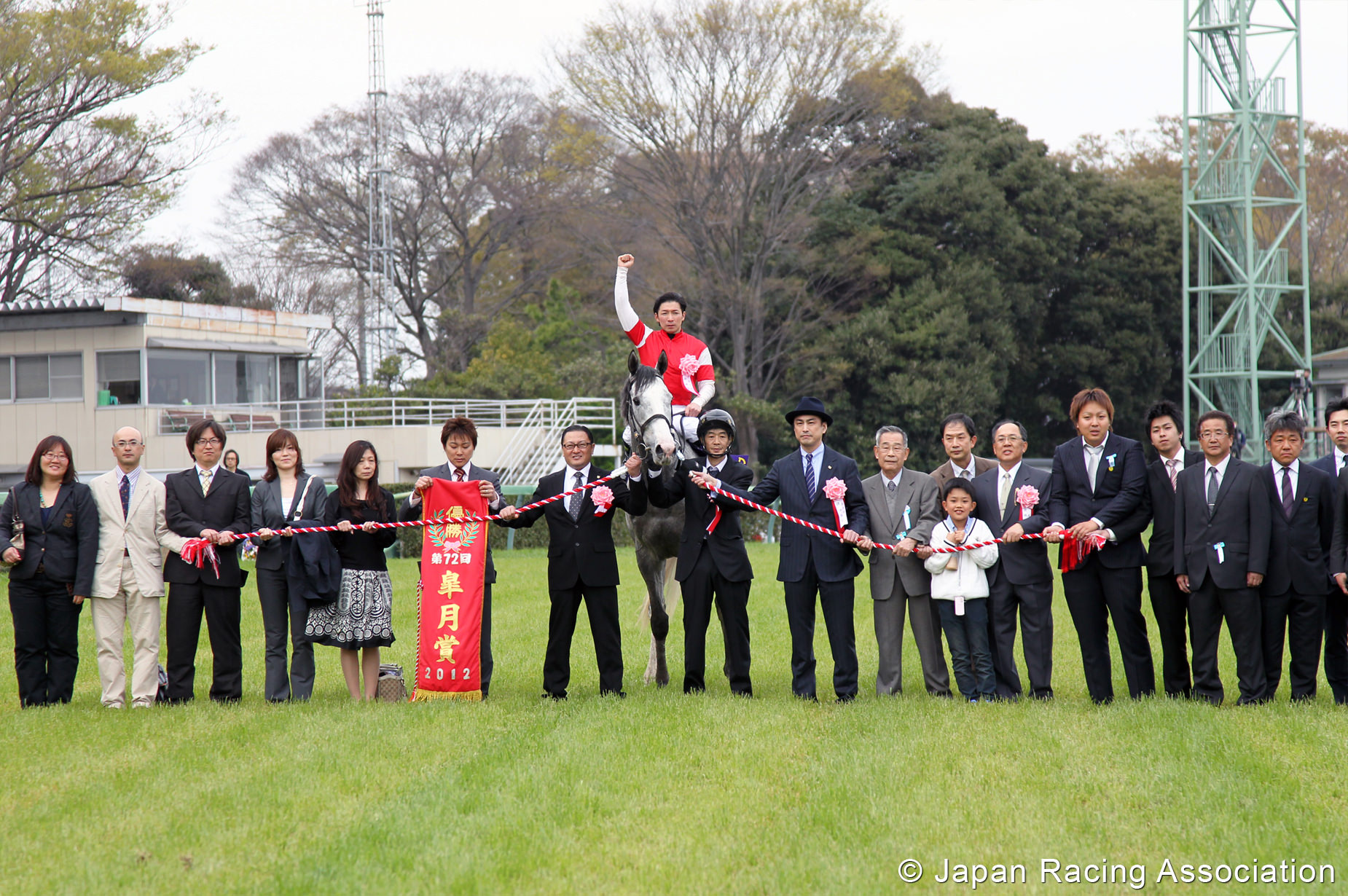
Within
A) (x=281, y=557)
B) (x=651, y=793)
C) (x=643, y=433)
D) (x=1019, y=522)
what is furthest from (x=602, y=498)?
(x=1019, y=522)

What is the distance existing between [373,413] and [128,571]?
73.5 feet

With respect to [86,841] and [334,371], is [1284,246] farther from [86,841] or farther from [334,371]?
[86,841]

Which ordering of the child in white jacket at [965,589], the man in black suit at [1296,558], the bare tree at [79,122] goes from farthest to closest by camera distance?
the bare tree at [79,122], the child in white jacket at [965,589], the man in black suit at [1296,558]

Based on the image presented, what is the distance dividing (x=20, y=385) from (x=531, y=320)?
15.7 metres

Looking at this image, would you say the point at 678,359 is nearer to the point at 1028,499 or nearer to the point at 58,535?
the point at 1028,499

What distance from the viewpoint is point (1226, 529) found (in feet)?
23.5

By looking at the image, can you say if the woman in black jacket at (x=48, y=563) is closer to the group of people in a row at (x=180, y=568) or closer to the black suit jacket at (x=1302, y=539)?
the group of people in a row at (x=180, y=568)

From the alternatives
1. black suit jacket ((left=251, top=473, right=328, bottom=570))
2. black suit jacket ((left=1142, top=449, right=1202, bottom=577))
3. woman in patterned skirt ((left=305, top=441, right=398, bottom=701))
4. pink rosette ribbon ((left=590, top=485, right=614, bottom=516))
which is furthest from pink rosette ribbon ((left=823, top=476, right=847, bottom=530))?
black suit jacket ((left=251, top=473, right=328, bottom=570))

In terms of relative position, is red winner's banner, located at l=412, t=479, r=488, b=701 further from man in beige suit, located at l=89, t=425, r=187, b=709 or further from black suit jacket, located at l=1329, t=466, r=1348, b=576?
black suit jacket, located at l=1329, t=466, r=1348, b=576

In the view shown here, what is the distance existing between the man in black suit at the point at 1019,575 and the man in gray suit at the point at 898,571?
0.39 m

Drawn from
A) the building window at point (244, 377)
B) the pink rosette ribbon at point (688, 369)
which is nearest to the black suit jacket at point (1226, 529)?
the pink rosette ribbon at point (688, 369)

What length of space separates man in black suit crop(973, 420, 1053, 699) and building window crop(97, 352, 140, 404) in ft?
72.9

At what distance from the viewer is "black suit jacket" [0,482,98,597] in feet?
25.0

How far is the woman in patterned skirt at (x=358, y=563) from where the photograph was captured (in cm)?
767
